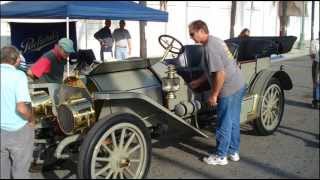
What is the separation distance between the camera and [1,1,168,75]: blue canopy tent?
1027 centimetres

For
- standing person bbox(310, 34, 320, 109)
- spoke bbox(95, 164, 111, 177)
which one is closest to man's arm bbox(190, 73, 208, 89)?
spoke bbox(95, 164, 111, 177)

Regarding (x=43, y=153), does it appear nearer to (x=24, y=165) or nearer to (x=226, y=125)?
(x=24, y=165)

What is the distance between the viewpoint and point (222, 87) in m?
5.90

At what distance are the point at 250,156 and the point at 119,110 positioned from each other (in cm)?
182

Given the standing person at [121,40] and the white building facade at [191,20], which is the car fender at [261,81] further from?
the white building facade at [191,20]

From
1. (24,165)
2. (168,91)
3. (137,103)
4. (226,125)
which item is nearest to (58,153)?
(24,165)

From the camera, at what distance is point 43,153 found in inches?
212

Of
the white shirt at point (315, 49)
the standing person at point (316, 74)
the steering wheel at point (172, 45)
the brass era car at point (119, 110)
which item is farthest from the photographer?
the white shirt at point (315, 49)

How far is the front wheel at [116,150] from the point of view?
15.4 ft

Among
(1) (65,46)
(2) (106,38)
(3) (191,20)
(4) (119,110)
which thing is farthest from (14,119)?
(3) (191,20)

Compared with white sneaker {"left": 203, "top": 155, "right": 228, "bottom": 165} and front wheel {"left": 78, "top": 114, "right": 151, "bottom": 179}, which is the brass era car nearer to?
front wheel {"left": 78, "top": 114, "right": 151, "bottom": 179}

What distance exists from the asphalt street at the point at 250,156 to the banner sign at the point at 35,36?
408 cm

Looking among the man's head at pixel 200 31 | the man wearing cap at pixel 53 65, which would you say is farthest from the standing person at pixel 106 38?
the man's head at pixel 200 31

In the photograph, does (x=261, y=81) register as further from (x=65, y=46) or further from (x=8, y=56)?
(x=8, y=56)
